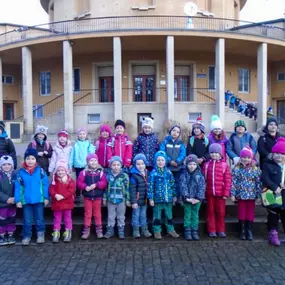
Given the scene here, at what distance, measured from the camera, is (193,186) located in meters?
5.54

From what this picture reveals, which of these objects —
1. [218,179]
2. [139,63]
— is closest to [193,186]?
[218,179]

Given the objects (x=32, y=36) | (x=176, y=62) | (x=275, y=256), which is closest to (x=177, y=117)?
(x=176, y=62)

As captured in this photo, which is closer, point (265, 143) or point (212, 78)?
point (265, 143)

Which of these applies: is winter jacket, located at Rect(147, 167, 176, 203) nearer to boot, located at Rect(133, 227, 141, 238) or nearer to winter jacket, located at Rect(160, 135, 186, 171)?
winter jacket, located at Rect(160, 135, 186, 171)

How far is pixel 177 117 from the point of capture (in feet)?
67.0

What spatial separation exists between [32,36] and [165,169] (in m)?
19.5

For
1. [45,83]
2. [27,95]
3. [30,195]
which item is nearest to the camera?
[30,195]

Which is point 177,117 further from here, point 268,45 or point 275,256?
point 275,256

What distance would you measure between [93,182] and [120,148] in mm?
953

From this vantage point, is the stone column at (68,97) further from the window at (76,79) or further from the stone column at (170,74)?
the stone column at (170,74)

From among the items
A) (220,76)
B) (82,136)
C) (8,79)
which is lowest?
(82,136)

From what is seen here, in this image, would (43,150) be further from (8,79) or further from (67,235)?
(8,79)

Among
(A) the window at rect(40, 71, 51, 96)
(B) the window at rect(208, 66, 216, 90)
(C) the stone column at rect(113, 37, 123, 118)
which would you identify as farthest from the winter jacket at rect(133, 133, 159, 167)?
(A) the window at rect(40, 71, 51, 96)

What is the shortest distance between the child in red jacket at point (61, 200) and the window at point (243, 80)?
20.7m
